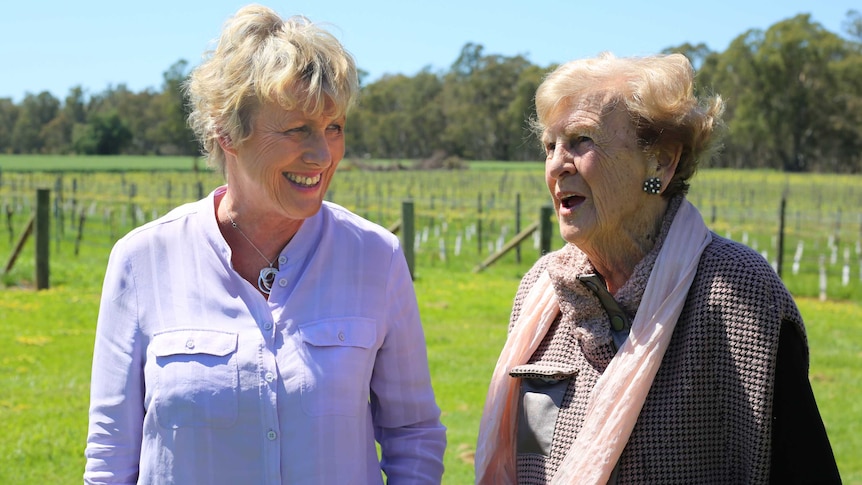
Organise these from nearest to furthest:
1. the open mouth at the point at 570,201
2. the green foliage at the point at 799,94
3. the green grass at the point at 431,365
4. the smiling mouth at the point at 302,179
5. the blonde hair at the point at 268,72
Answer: the blonde hair at the point at 268,72, the smiling mouth at the point at 302,179, the open mouth at the point at 570,201, the green grass at the point at 431,365, the green foliage at the point at 799,94

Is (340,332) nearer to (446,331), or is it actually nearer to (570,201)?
(570,201)

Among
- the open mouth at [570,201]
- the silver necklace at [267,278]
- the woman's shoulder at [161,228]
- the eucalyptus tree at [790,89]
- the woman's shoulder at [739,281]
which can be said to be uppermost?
the eucalyptus tree at [790,89]

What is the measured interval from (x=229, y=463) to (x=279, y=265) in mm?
500

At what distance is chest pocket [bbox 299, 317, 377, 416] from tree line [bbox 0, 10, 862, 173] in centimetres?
3748

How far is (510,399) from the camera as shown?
2.40 m

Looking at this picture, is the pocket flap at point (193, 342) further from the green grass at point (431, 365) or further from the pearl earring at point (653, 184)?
the green grass at point (431, 365)

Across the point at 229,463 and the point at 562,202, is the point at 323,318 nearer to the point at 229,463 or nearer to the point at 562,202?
the point at 229,463

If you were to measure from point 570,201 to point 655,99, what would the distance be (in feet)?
1.10

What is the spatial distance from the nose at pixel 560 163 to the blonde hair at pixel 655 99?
0.08 metres

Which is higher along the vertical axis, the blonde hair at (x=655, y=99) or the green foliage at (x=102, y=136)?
the green foliage at (x=102, y=136)

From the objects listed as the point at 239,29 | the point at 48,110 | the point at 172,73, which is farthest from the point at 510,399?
the point at 48,110

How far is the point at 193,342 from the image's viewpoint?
208 cm

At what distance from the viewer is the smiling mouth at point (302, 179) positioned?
84.2 inches

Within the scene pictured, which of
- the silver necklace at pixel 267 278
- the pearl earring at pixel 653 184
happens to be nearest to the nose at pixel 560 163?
the pearl earring at pixel 653 184
